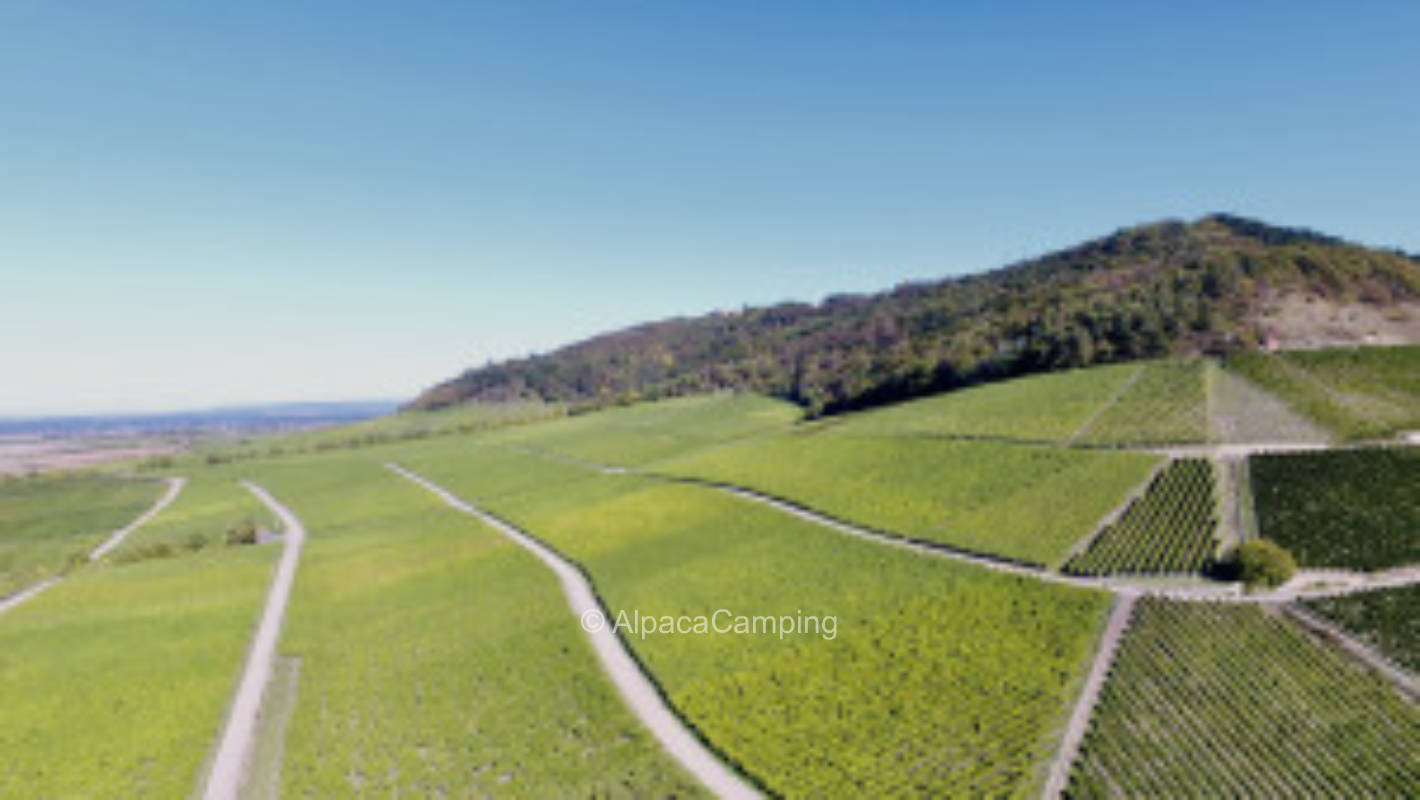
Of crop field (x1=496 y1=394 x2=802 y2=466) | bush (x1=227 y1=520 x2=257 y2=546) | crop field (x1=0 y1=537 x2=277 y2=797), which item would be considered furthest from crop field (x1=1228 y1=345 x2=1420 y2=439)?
bush (x1=227 y1=520 x2=257 y2=546)

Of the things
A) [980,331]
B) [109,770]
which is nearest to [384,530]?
[109,770]

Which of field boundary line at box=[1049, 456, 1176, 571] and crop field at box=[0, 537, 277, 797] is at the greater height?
field boundary line at box=[1049, 456, 1176, 571]

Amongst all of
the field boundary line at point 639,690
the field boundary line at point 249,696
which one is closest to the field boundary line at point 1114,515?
the field boundary line at point 639,690

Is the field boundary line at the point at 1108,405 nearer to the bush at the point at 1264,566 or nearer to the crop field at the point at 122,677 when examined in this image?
the bush at the point at 1264,566

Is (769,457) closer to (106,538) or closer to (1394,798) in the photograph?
(1394,798)

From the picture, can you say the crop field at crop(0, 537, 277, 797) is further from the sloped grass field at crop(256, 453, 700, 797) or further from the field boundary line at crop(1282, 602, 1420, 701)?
the field boundary line at crop(1282, 602, 1420, 701)

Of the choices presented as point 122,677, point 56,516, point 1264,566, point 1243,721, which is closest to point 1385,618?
point 1264,566

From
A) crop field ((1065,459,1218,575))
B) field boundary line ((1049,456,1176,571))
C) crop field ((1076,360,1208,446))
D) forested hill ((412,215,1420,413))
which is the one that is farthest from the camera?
forested hill ((412,215,1420,413))

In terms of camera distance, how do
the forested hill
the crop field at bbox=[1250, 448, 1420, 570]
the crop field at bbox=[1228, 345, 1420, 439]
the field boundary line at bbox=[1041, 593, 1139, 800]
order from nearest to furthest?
1. the field boundary line at bbox=[1041, 593, 1139, 800]
2. the crop field at bbox=[1250, 448, 1420, 570]
3. the crop field at bbox=[1228, 345, 1420, 439]
4. the forested hill
